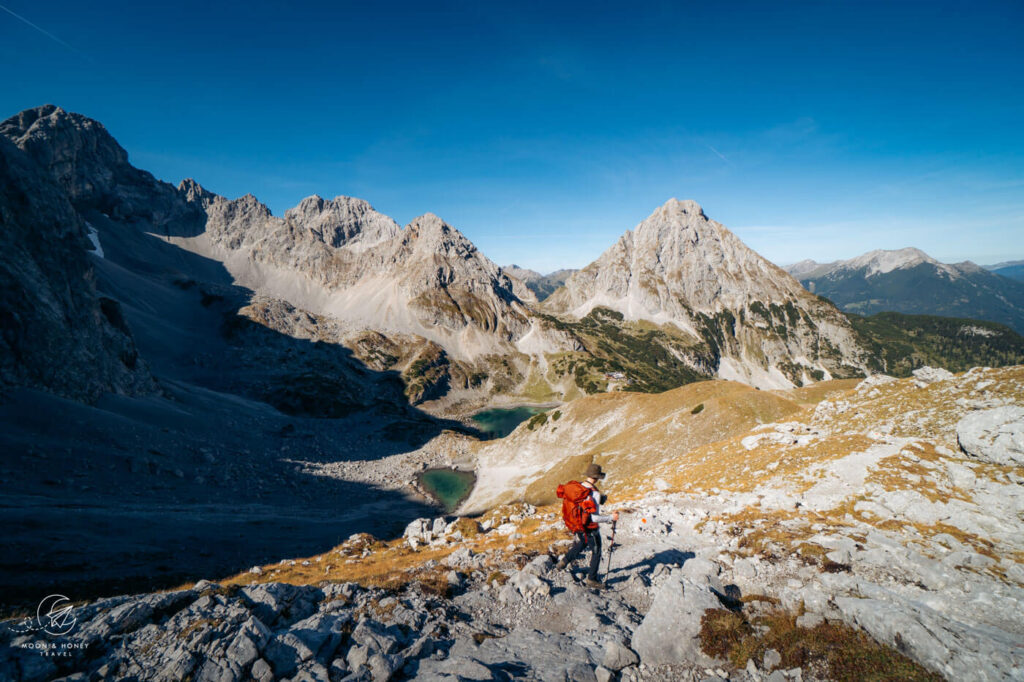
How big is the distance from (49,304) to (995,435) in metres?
118

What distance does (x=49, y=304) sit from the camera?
2751 inches

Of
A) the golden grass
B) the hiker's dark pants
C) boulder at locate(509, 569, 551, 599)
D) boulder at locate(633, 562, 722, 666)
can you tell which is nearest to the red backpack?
the hiker's dark pants

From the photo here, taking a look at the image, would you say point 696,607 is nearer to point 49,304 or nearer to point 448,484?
point 448,484

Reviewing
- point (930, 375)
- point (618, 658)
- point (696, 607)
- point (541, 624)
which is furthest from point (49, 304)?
point (930, 375)

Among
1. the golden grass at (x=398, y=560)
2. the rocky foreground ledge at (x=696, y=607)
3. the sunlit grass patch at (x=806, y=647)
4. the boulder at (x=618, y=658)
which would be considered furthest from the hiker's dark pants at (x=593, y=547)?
the sunlit grass patch at (x=806, y=647)

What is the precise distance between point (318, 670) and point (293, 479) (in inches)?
3514

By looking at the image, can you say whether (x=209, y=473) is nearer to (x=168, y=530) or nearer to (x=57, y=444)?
(x=57, y=444)

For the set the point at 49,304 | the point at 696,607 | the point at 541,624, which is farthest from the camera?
the point at 49,304

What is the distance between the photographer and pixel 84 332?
76.4 metres

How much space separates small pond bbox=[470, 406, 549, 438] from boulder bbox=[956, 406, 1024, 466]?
476 ft

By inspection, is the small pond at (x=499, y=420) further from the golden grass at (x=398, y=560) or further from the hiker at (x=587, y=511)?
the hiker at (x=587, y=511)

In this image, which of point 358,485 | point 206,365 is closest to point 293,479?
point 358,485

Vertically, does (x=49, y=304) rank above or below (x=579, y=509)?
above

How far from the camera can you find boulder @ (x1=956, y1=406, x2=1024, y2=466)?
58.1 ft
